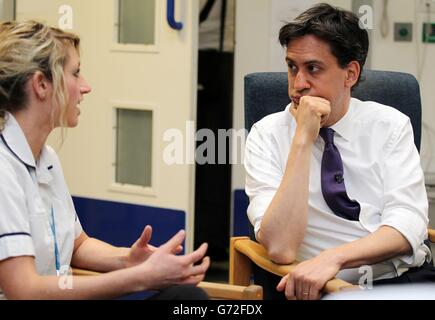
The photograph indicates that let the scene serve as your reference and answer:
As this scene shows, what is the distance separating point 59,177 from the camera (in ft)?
5.99

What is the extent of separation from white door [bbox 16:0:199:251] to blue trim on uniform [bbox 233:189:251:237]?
13.8 inches

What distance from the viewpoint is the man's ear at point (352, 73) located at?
2.12 meters

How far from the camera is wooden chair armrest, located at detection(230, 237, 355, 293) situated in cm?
179

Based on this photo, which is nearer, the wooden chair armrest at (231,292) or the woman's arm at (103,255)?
the wooden chair armrest at (231,292)

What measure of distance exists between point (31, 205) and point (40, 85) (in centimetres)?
24

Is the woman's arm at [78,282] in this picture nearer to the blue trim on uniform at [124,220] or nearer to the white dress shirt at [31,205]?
the white dress shirt at [31,205]

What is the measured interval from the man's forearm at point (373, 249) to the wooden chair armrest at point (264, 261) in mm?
61

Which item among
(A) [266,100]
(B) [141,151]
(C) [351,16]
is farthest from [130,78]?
(C) [351,16]

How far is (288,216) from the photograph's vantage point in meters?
1.94

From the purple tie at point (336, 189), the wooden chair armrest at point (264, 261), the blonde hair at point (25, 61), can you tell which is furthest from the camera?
the purple tie at point (336, 189)
